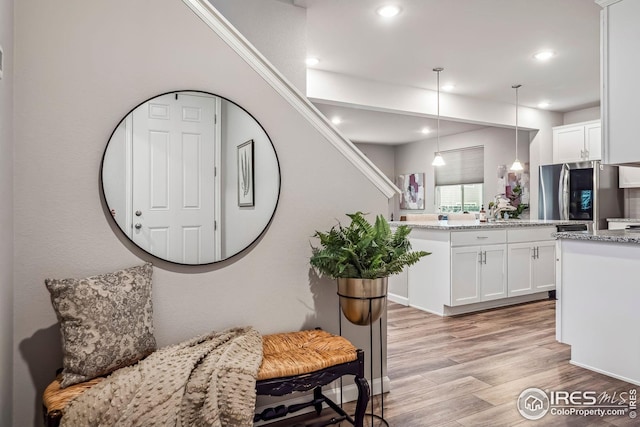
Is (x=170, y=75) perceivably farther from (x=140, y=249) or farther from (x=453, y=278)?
(x=453, y=278)

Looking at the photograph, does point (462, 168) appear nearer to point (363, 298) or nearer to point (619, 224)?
point (619, 224)

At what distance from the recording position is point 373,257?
1.95m

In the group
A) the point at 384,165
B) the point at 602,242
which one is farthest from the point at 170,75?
the point at 384,165

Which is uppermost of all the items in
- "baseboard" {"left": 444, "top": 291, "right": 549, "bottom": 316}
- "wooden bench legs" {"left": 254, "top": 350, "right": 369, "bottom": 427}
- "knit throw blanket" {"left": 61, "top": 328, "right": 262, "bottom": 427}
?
"knit throw blanket" {"left": 61, "top": 328, "right": 262, "bottom": 427}

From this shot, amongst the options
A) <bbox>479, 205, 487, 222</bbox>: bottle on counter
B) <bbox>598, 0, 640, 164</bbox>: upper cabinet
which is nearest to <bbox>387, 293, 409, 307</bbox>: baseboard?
<bbox>479, 205, 487, 222</bbox>: bottle on counter

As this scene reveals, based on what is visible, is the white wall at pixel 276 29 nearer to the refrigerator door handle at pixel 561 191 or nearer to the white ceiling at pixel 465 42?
the white ceiling at pixel 465 42

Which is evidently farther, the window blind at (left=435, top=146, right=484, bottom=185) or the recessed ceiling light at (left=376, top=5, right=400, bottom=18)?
the window blind at (left=435, top=146, right=484, bottom=185)

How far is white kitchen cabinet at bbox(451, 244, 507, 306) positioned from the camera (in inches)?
161

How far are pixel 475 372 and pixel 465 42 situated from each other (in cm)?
291

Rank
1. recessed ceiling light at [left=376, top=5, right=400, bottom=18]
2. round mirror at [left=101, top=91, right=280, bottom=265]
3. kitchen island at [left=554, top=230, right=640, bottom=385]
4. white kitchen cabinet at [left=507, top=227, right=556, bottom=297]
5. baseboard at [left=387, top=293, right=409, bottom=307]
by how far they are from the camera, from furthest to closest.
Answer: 1. baseboard at [left=387, top=293, right=409, bottom=307]
2. white kitchen cabinet at [left=507, top=227, right=556, bottom=297]
3. recessed ceiling light at [left=376, top=5, right=400, bottom=18]
4. kitchen island at [left=554, top=230, right=640, bottom=385]
5. round mirror at [left=101, top=91, right=280, bottom=265]

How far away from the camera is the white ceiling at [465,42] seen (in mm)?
3195

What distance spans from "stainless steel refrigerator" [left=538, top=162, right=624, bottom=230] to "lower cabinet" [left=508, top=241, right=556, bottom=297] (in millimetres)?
1230

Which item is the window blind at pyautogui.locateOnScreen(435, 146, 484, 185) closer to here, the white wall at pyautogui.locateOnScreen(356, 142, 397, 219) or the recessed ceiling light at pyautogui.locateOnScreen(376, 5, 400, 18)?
the white wall at pyautogui.locateOnScreen(356, 142, 397, 219)

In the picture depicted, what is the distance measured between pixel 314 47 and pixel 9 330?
334 centimetres
